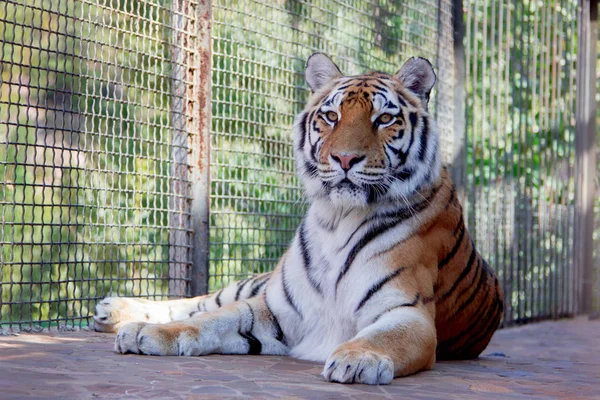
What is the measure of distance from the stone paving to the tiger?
13cm

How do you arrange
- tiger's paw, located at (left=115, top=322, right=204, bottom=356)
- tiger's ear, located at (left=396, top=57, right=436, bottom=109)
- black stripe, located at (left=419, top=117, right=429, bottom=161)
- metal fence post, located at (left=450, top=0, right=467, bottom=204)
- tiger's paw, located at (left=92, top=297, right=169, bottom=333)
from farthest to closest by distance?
1. metal fence post, located at (left=450, top=0, right=467, bottom=204)
2. tiger's paw, located at (left=92, top=297, right=169, bottom=333)
3. tiger's ear, located at (left=396, top=57, right=436, bottom=109)
4. black stripe, located at (left=419, top=117, right=429, bottom=161)
5. tiger's paw, located at (left=115, top=322, right=204, bottom=356)

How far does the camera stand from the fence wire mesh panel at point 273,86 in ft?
16.3

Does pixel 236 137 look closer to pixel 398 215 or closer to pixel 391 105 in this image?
pixel 391 105

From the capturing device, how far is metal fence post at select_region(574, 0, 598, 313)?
317 inches

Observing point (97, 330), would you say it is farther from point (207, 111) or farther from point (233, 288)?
point (207, 111)

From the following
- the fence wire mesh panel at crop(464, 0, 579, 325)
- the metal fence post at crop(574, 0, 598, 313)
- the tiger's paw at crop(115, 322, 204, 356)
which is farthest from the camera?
the metal fence post at crop(574, 0, 598, 313)

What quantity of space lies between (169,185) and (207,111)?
44 cm

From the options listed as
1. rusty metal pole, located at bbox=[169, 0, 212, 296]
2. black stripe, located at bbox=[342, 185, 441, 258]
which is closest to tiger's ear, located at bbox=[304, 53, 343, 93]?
black stripe, located at bbox=[342, 185, 441, 258]

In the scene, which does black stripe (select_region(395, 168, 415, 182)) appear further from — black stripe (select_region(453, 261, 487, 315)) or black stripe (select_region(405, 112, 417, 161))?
black stripe (select_region(453, 261, 487, 315))

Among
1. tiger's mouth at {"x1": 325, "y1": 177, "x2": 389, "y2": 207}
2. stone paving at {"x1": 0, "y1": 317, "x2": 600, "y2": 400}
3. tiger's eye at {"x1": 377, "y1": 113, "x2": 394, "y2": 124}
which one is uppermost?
tiger's eye at {"x1": 377, "y1": 113, "x2": 394, "y2": 124}

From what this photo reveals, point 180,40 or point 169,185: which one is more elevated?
point 180,40

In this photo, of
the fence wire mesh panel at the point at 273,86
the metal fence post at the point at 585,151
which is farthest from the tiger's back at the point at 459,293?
the metal fence post at the point at 585,151

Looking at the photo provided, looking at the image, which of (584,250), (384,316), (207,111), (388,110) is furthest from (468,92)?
(384,316)

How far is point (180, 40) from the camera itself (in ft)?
15.0
